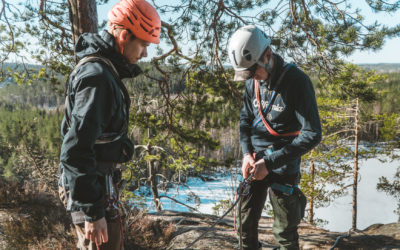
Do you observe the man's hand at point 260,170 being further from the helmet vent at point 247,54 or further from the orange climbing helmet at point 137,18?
the orange climbing helmet at point 137,18

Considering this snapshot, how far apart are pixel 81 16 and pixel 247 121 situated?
227 cm

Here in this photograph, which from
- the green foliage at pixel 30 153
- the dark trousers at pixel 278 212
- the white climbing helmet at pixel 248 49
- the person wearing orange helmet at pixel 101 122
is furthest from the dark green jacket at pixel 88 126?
the green foliage at pixel 30 153

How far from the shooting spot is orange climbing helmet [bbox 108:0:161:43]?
1.55 metres

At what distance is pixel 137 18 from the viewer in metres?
1.56

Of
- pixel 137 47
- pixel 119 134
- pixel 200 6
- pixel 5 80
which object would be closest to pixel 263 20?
pixel 200 6

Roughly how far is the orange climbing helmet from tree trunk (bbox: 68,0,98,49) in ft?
5.06

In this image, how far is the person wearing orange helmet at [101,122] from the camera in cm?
125

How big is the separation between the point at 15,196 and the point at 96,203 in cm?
530

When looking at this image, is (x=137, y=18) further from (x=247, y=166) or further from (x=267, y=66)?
(x=247, y=166)

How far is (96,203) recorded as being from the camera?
131 centimetres

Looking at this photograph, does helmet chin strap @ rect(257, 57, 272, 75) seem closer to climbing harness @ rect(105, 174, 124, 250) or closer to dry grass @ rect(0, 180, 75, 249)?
climbing harness @ rect(105, 174, 124, 250)

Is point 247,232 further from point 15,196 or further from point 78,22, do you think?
point 15,196

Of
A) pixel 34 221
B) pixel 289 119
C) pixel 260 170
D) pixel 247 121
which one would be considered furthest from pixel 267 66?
pixel 34 221

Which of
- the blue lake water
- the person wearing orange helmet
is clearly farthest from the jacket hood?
the blue lake water
